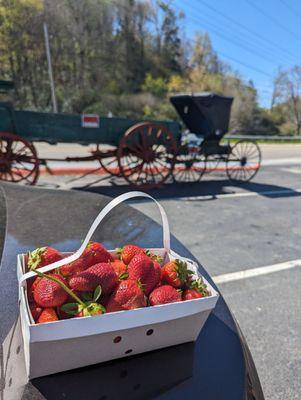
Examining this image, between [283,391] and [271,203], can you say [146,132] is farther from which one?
[283,391]

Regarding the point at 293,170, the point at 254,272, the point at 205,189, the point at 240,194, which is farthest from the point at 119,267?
the point at 293,170

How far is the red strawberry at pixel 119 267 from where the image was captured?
1.03m

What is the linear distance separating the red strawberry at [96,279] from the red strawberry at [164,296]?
0.11m

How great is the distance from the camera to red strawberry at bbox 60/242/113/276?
38.2 inches

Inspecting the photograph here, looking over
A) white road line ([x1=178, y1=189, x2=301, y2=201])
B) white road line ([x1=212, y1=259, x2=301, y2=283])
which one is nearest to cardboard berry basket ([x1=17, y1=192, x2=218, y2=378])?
white road line ([x1=212, y1=259, x2=301, y2=283])

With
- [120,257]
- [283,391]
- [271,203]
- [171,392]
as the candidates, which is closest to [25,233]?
[120,257]

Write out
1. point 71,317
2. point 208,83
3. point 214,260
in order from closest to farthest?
1. point 71,317
2. point 214,260
3. point 208,83

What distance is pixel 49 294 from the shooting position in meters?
0.87

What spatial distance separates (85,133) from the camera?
6648 millimetres

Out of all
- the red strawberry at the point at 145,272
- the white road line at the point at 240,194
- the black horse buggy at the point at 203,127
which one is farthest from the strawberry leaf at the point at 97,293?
the black horse buggy at the point at 203,127

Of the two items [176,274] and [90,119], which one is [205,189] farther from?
[176,274]

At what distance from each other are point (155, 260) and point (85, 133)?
583cm

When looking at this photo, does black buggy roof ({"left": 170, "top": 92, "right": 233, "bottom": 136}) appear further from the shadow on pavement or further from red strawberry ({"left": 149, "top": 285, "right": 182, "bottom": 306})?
red strawberry ({"left": 149, "top": 285, "right": 182, "bottom": 306})

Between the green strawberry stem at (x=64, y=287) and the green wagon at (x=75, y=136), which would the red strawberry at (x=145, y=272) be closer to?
the green strawberry stem at (x=64, y=287)
